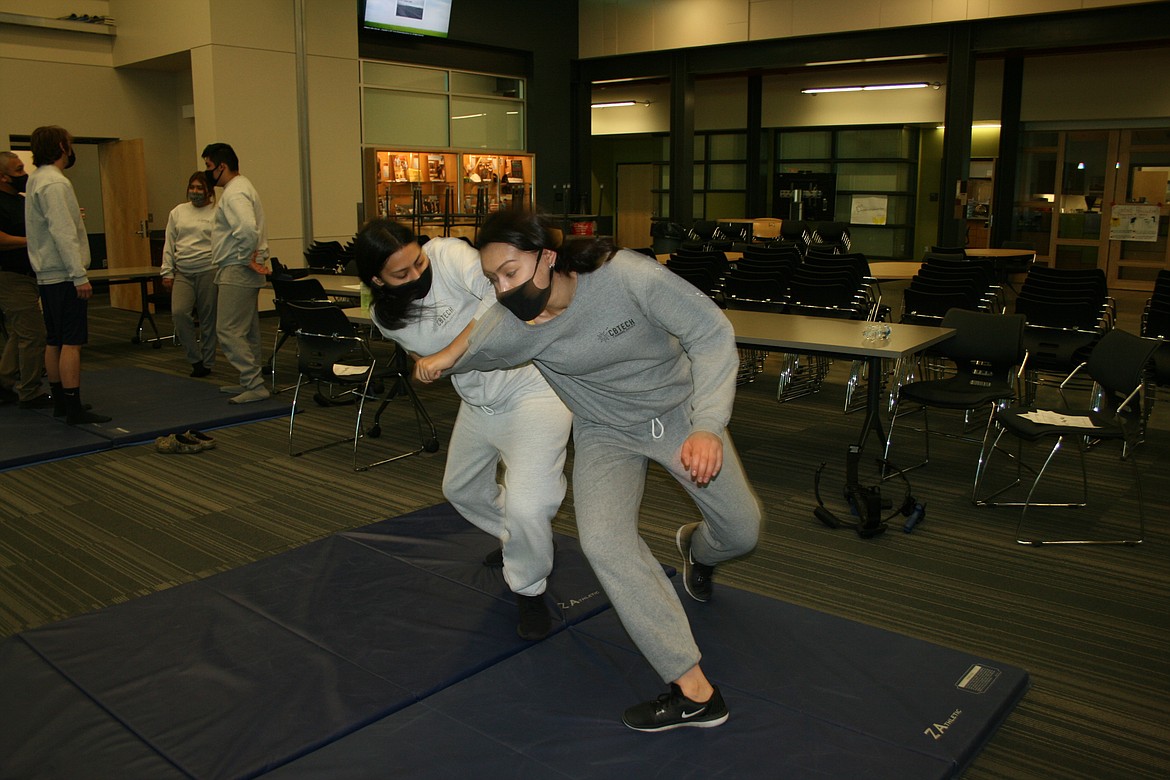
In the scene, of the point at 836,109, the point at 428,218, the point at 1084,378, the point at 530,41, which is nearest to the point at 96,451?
the point at 1084,378

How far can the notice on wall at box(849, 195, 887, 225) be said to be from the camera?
723 inches

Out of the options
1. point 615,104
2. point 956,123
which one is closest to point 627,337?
point 956,123

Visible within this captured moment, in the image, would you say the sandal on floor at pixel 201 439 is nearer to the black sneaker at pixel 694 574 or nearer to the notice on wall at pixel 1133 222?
the black sneaker at pixel 694 574

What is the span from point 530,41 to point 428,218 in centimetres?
388

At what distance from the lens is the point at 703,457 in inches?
95.5

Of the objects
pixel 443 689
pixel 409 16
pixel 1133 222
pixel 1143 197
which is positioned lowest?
pixel 443 689

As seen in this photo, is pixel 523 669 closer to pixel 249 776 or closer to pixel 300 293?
pixel 249 776

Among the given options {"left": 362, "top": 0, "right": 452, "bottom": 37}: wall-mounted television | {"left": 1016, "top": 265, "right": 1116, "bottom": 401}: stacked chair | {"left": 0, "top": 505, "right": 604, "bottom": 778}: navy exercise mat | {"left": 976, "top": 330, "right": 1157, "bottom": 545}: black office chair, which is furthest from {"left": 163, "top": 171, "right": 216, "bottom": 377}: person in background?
{"left": 362, "top": 0, "right": 452, "bottom": 37}: wall-mounted television

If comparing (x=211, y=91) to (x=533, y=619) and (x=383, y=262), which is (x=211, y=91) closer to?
(x=383, y=262)

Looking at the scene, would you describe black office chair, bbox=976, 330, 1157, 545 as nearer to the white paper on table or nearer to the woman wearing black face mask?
the white paper on table

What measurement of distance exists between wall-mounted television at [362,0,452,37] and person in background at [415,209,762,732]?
11841 mm

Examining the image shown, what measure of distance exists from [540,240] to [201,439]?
14.2ft

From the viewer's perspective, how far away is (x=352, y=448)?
20.4 ft

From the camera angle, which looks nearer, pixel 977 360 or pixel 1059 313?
pixel 977 360
